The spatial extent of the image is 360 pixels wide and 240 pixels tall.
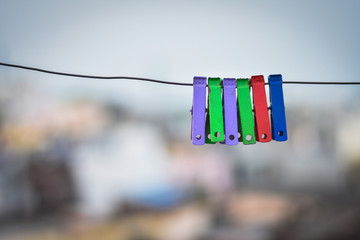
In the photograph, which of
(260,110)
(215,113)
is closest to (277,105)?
(260,110)

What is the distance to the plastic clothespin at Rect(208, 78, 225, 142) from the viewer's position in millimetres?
790

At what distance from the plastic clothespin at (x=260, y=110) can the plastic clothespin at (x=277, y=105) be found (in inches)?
0.7

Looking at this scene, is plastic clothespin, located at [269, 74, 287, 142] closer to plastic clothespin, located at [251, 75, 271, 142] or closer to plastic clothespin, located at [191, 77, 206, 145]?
plastic clothespin, located at [251, 75, 271, 142]

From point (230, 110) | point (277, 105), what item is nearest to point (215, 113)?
point (230, 110)

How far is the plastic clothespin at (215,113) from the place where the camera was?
0.79 metres

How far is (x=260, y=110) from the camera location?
796 millimetres

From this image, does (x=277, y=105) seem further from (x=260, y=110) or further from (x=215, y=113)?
(x=215, y=113)

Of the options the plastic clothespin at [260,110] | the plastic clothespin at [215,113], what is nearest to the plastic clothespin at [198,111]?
the plastic clothespin at [215,113]

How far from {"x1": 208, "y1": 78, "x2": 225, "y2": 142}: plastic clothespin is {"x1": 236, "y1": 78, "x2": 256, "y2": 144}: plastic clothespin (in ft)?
0.17

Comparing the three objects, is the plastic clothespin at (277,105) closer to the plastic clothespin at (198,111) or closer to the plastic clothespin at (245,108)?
the plastic clothespin at (245,108)

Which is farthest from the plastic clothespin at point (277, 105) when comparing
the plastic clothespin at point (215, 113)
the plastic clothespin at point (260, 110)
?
the plastic clothespin at point (215, 113)

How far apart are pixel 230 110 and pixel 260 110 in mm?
77

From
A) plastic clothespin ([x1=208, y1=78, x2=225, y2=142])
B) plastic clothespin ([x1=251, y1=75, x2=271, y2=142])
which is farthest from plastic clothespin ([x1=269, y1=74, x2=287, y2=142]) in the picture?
plastic clothespin ([x1=208, y1=78, x2=225, y2=142])

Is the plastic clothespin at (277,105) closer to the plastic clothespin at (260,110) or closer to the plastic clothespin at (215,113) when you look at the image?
the plastic clothespin at (260,110)
